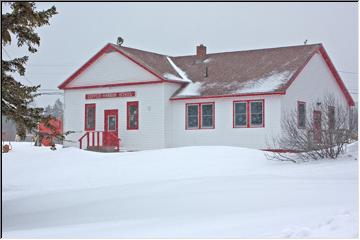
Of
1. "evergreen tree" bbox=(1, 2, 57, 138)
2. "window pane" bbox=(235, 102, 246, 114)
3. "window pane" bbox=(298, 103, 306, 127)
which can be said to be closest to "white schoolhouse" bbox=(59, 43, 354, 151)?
"window pane" bbox=(235, 102, 246, 114)

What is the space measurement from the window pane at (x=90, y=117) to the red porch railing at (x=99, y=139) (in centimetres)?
62

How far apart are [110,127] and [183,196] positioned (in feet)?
61.9

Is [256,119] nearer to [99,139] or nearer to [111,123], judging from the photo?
[111,123]

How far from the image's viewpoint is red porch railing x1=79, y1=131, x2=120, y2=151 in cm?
3034

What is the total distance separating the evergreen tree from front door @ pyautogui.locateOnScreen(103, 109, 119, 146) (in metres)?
17.1

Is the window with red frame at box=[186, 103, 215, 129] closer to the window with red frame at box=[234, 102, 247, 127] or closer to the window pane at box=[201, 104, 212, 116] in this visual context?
the window pane at box=[201, 104, 212, 116]

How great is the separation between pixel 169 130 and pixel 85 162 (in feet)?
30.9

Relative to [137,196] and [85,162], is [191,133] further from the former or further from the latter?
[137,196]

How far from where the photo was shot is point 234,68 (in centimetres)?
3102

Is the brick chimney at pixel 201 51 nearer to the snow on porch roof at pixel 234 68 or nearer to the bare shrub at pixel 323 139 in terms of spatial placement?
the snow on porch roof at pixel 234 68

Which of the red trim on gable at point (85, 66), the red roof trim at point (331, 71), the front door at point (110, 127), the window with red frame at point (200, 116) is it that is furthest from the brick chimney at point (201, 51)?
the red roof trim at point (331, 71)

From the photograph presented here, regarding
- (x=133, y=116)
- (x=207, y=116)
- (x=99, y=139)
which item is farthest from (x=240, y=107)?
(x=99, y=139)

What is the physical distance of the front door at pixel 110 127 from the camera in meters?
30.4

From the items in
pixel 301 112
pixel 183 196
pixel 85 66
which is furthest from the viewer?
pixel 85 66
